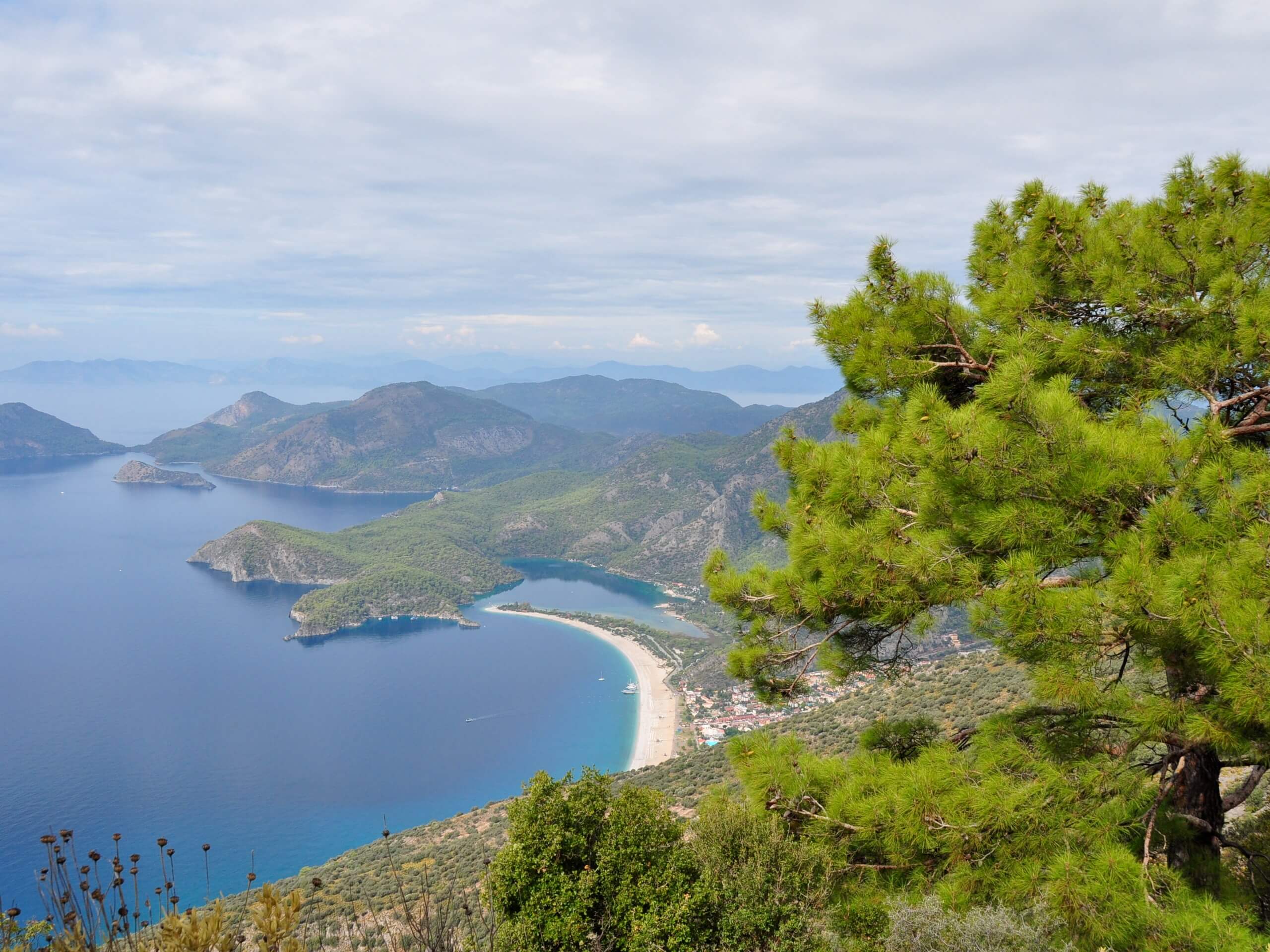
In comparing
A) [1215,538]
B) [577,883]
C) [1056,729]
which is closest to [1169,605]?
[1215,538]

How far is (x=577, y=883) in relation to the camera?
23.1ft

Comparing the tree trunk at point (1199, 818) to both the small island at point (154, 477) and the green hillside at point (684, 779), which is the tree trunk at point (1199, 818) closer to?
the green hillside at point (684, 779)

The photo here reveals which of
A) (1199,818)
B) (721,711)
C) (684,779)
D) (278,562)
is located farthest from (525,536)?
(1199,818)

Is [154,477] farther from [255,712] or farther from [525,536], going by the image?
[255,712]

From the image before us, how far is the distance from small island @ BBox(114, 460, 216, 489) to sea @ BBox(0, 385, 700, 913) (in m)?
65.2

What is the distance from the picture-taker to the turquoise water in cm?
4912

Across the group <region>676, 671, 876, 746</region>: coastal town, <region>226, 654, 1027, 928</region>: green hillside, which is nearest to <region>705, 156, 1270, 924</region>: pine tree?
<region>226, 654, 1027, 928</region>: green hillside

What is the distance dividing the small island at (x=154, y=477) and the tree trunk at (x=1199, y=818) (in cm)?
21227

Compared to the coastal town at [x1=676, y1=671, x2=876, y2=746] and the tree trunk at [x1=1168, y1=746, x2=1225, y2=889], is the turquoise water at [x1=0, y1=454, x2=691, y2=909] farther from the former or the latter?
the tree trunk at [x1=1168, y1=746, x2=1225, y2=889]

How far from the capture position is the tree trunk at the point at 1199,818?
4520 mm

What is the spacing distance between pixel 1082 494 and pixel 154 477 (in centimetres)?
22491

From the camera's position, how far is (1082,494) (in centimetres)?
443

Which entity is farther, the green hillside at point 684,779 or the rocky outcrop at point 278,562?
the rocky outcrop at point 278,562

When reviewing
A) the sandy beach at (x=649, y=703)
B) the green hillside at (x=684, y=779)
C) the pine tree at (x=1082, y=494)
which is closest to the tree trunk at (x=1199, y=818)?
the pine tree at (x=1082, y=494)
